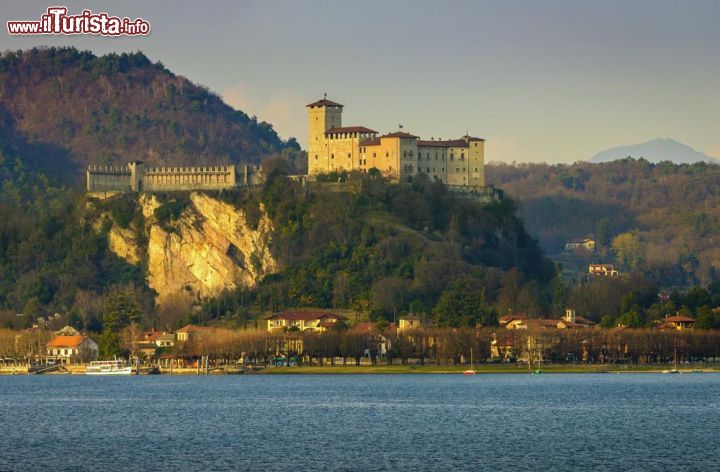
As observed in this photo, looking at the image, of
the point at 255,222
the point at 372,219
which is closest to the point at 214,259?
the point at 255,222

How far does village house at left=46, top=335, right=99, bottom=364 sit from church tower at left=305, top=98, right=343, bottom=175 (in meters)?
28.8

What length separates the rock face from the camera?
6398 inches

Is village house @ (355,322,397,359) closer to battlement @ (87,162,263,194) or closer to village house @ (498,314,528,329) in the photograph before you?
village house @ (498,314,528,329)

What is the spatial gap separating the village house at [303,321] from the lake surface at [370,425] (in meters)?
19.4

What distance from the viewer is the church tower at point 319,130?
164250 millimetres

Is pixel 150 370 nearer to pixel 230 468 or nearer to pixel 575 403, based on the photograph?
pixel 575 403

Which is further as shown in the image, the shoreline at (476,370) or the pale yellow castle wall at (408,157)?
the pale yellow castle wall at (408,157)

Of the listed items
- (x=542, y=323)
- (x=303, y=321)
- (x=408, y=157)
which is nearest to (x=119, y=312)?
(x=303, y=321)

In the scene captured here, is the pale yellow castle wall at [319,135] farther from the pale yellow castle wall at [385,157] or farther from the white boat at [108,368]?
the white boat at [108,368]

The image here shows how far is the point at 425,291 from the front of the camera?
15212 cm

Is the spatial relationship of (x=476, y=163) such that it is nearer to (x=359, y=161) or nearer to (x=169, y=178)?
(x=359, y=161)

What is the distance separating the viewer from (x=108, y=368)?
146 meters

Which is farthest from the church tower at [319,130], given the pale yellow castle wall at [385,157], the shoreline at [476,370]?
the shoreline at [476,370]

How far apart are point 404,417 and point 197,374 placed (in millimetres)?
57731
